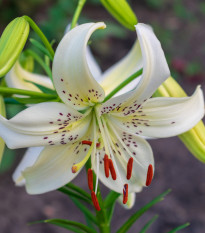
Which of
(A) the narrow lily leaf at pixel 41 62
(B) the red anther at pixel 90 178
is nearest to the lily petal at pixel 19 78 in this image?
(A) the narrow lily leaf at pixel 41 62

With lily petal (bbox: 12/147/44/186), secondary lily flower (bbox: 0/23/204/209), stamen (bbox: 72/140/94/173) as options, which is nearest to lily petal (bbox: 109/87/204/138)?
secondary lily flower (bbox: 0/23/204/209)

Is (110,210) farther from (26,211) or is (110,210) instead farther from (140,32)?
(26,211)

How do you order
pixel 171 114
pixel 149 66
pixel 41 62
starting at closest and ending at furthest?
pixel 149 66 < pixel 171 114 < pixel 41 62

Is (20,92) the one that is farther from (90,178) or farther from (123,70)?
(123,70)

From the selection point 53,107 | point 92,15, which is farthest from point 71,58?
Result: point 92,15

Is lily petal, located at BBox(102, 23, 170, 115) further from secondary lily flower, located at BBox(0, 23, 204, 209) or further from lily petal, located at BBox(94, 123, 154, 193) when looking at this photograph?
lily petal, located at BBox(94, 123, 154, 193)

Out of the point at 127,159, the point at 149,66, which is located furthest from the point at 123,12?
the point at 127,159

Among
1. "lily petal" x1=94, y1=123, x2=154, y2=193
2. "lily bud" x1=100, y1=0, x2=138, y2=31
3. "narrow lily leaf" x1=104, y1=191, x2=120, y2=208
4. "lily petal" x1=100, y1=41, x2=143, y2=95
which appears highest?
"lily bud" x1=100, y1=0, x2=138, y2=31
